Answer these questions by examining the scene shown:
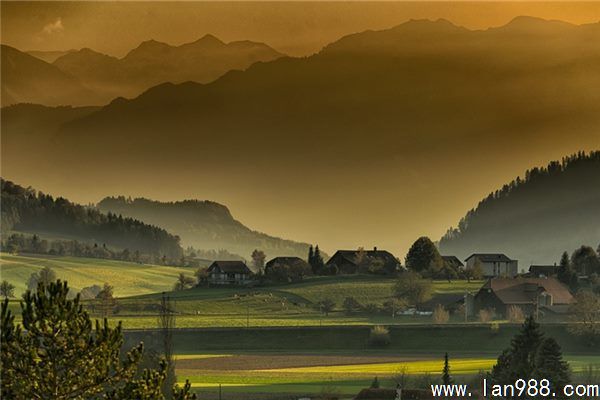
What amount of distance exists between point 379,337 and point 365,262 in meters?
56.8

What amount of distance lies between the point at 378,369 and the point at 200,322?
33.5m

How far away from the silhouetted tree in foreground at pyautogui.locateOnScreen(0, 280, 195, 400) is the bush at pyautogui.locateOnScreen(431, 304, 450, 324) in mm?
92441

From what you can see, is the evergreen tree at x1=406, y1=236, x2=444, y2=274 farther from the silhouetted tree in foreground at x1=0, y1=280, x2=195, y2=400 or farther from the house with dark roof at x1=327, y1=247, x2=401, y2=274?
the silhouetted tree in foreground at x1=0, y1=280, x2=195, y2=400

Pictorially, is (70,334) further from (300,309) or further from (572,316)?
(300,309)

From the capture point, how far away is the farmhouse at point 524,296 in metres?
132

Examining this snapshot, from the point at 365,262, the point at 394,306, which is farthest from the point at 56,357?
the point at 365,262

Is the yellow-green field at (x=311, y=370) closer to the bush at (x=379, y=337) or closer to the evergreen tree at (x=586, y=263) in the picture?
the bush at (x=379, y=337)

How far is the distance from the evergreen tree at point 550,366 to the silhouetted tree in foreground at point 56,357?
1422 inches

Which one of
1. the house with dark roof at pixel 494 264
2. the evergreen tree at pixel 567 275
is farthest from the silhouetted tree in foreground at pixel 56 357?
the house with dark roof at pixel 494 264

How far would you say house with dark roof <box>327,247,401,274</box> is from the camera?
6358 inches

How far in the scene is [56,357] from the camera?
3338 cm

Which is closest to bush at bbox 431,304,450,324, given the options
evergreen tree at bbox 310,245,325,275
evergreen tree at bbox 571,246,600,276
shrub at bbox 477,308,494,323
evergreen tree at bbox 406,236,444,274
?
shrub at bbox 477,308,494,323

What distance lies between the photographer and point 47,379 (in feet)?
108

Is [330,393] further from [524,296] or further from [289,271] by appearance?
[289,271]
